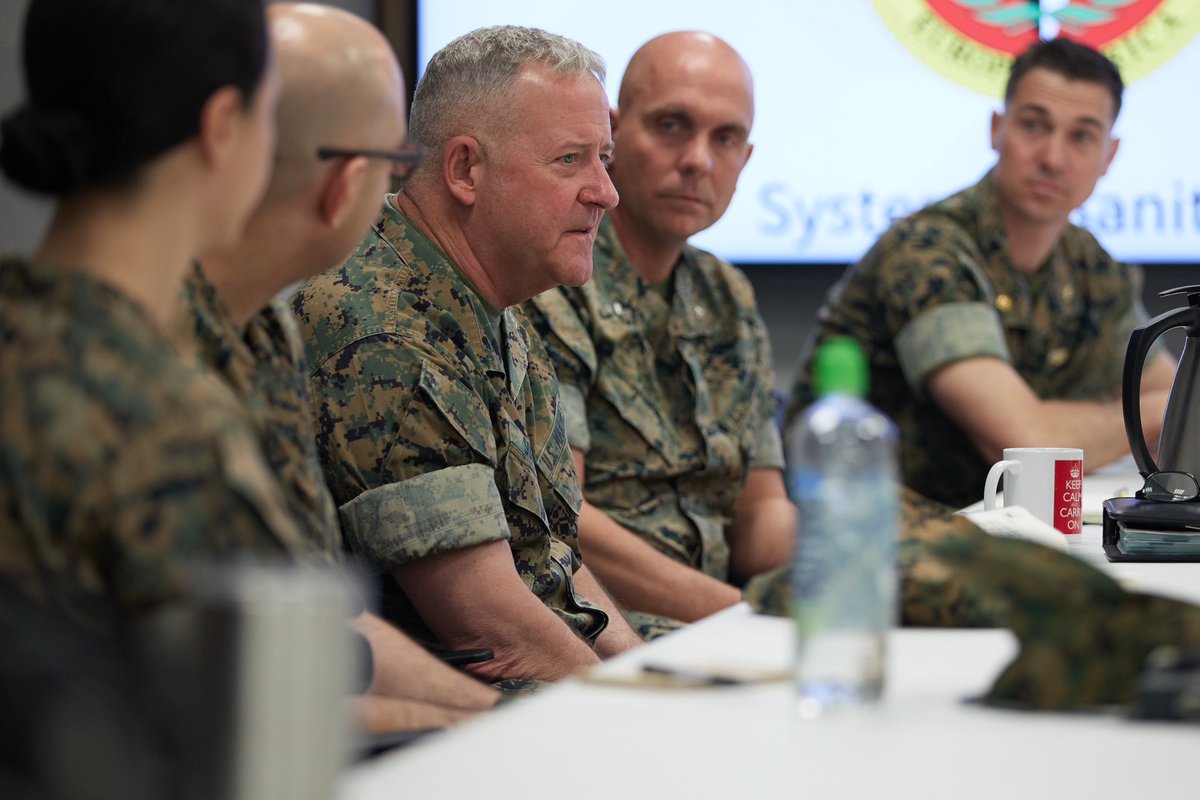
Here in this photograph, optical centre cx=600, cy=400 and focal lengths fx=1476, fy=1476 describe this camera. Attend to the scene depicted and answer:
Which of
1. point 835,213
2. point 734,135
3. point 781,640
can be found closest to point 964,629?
point 781,640

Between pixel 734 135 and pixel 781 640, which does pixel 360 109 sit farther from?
pixel 734 135

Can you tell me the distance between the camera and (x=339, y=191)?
4.37 feet

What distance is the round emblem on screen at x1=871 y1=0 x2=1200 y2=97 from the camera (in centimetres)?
352

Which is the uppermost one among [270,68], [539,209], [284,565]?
[270,68]

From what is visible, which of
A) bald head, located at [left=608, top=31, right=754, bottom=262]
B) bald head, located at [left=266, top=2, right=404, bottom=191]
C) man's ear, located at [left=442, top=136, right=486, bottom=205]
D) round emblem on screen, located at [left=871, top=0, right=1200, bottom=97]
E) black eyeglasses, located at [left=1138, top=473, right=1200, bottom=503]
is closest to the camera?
bald head, located at [left=266, top=2, right=404, bottom=191]

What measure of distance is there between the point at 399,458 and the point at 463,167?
465 mm

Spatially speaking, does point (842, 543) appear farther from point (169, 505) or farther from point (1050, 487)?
point (1050, 487)

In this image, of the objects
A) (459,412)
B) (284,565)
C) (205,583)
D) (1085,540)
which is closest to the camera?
(205,583)

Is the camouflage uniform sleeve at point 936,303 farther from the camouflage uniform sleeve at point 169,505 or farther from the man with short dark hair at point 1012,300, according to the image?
the camouflage uniform sleeve at point 169,505

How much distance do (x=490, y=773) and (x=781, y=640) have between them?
0.45 m

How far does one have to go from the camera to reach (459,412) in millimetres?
1607

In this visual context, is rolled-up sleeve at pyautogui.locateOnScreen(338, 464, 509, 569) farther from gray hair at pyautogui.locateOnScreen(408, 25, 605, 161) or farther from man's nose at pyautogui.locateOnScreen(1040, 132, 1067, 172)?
man's nose at pyautogui.locateOnScreen(1040, 132, 1067, 172)

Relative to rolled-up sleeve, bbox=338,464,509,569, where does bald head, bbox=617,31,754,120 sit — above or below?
above

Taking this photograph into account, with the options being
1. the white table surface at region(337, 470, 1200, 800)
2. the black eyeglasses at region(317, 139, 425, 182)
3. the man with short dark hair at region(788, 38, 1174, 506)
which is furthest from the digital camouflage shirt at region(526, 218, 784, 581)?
the white table surface at region(337, 470, 1200, 800)
